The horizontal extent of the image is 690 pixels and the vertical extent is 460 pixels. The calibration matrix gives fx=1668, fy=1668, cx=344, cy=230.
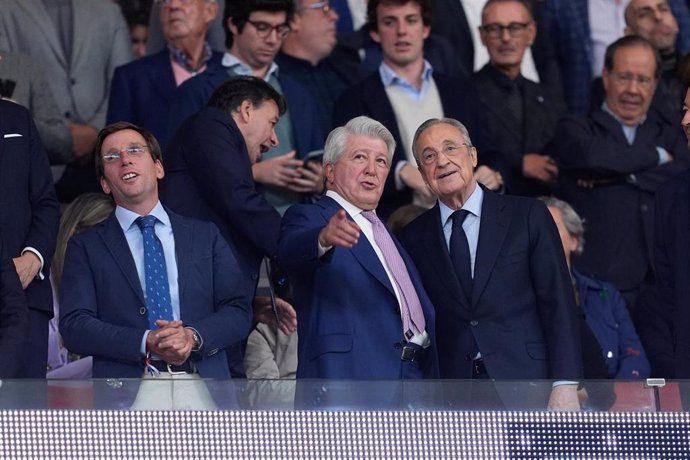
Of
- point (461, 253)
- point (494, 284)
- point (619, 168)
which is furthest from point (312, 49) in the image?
point (494, 284)

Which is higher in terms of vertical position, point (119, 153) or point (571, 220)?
point (119, 153)

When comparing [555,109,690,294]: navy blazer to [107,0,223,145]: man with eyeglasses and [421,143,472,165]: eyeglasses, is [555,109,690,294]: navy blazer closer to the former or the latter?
[107,0,223,145]: man with eyeglasses

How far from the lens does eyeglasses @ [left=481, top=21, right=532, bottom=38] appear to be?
8.47m

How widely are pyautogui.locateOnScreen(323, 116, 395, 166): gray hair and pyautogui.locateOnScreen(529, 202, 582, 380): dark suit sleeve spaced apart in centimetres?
62

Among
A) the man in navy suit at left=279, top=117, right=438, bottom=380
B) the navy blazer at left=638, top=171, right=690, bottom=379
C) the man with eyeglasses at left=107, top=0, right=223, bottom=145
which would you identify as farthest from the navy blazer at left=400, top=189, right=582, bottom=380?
the man with eyeglasses at left=107, top=0, right=223, bottom=145

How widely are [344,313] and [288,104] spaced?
7.57 feet

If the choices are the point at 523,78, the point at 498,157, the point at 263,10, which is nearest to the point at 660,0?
the point at 523,78

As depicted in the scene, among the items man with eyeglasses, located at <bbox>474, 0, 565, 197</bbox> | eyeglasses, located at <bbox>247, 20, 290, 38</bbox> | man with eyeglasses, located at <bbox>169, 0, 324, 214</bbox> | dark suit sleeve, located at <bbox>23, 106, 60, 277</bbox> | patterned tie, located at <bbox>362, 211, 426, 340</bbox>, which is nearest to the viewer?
patterned tie, located at <bbox>362, 211, 426, 340</bbox>

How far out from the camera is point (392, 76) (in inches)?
315

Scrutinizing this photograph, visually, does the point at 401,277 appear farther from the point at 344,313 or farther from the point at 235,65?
the point at 235,65

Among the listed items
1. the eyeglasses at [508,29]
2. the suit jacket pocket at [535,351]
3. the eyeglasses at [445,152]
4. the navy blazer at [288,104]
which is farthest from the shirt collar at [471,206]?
the eyeglasses at [508,29]

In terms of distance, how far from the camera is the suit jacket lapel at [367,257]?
5.73m

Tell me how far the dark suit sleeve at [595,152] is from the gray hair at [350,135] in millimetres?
2256

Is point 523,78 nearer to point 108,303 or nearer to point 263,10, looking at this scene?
point 263,10
